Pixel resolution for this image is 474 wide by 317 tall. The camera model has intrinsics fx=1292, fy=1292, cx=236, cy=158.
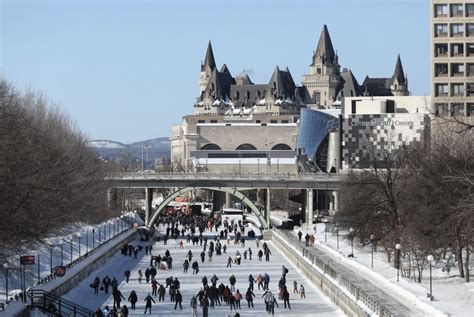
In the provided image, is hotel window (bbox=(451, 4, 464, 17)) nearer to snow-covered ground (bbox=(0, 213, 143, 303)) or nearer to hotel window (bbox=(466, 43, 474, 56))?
hotel window (bbox=(466, 43, 474, 56))

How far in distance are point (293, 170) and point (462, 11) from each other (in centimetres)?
7985

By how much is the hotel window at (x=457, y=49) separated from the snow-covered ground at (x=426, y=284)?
23200mm

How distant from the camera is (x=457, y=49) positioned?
87.1 m

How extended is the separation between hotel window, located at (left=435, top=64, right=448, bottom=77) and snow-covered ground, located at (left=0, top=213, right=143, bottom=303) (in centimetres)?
2468

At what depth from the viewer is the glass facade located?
144 metres

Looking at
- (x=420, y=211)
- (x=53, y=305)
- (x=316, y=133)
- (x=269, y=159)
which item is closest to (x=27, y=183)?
(x=53, y=305)

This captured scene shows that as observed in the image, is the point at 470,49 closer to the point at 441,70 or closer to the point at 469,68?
the point at 469,68

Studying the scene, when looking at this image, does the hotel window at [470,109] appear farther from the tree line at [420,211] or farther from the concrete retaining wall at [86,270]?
the concrete retaining wall at [86,270]

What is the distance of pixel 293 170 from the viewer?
16550cm

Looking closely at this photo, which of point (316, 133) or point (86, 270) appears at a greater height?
point (316, 133)

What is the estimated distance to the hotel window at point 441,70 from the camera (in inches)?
3440

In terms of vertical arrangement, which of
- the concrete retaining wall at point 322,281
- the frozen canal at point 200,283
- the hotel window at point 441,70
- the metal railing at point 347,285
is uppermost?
Result: the hotel window at point 441,70

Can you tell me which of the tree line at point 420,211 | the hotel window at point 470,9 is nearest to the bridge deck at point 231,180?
the hotel window at point 470,9

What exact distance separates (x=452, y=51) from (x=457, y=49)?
1.33ft
